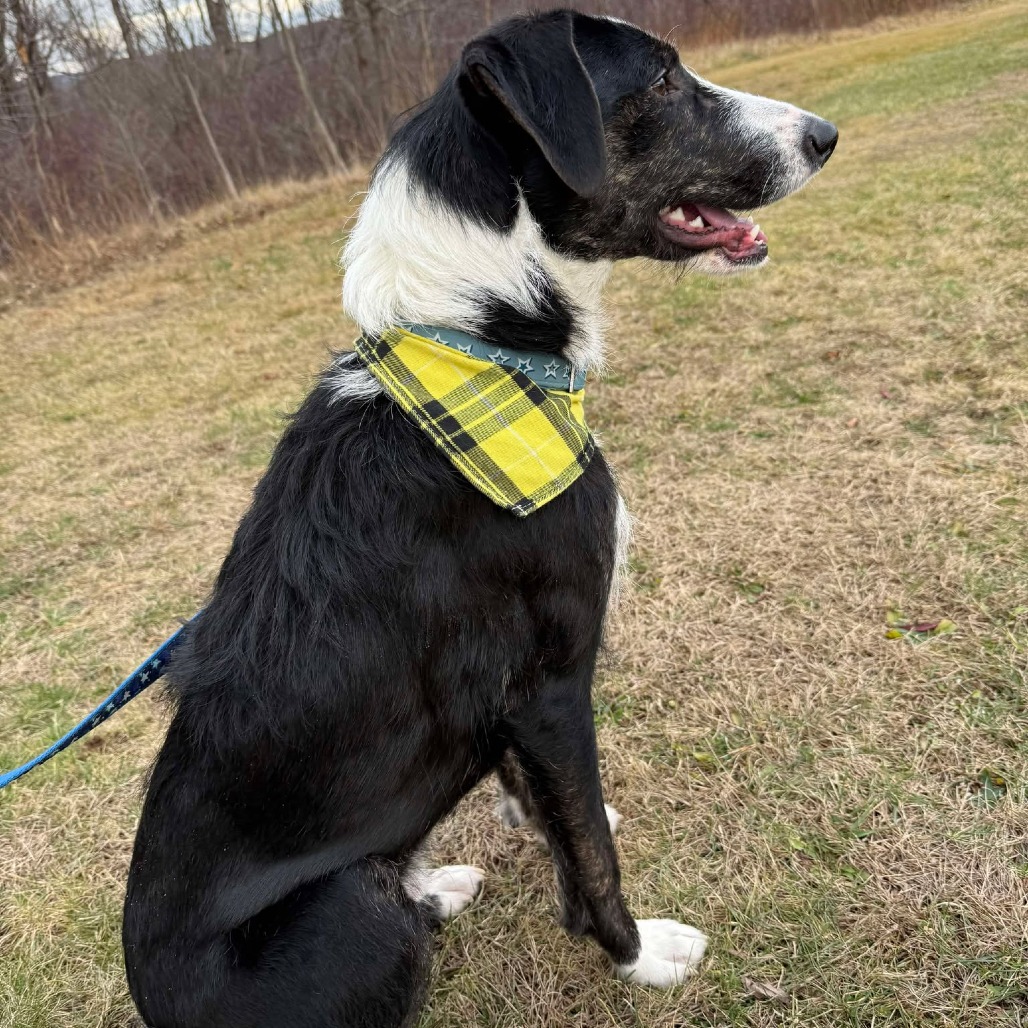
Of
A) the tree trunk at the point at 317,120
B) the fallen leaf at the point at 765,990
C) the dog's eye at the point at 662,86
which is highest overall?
the tree trunk at the point at 317,120

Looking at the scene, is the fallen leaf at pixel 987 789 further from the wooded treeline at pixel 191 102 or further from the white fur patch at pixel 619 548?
the wooded treeline at pixel 191 102

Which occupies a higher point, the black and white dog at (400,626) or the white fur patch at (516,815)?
the black and white dog at (400,626)

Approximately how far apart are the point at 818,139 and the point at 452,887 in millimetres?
2331

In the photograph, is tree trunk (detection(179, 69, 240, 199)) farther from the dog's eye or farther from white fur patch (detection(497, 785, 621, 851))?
white fur patch (detection(497, 785, 621, 851))

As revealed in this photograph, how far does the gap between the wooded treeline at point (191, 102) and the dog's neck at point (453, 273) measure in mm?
13649

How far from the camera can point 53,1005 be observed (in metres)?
2.14

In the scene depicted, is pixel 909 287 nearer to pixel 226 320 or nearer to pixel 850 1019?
pixel 850 1019

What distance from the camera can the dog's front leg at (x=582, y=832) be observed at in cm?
170

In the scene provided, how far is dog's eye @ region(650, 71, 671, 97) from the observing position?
1889mm

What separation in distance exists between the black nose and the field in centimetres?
163

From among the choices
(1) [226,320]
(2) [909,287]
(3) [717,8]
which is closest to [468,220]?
(2) [909,287]

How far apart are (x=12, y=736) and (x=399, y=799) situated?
2403 mm

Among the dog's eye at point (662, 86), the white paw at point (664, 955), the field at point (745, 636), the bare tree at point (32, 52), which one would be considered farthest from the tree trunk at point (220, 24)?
the white paw at point (664, 955)

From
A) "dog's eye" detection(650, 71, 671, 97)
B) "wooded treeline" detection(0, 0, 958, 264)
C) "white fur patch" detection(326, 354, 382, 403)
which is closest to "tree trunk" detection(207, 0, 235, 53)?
"wooded treeline" detection(0, 0, 958, 264)
